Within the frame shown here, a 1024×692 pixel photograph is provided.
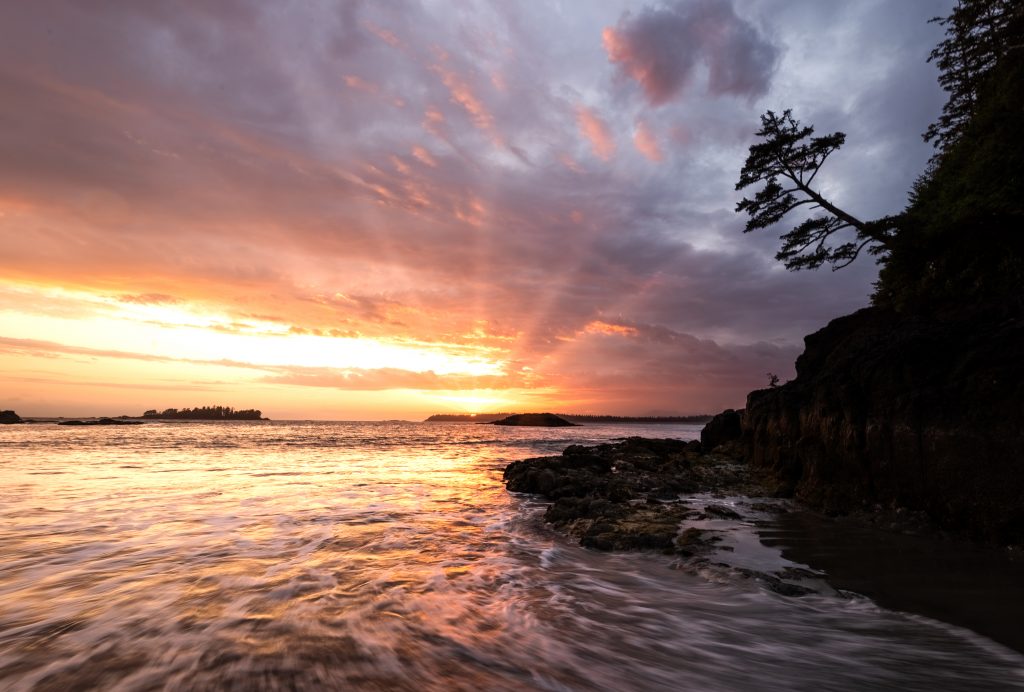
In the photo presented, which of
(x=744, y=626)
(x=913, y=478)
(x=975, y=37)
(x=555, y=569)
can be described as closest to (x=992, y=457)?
(x=913, y=478)

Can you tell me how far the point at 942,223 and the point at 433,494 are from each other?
18.3 meters

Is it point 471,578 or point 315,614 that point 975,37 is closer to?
point 471,578

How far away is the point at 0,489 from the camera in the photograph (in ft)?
45.1

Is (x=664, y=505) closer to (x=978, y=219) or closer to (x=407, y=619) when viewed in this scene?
(x=407, y=619)

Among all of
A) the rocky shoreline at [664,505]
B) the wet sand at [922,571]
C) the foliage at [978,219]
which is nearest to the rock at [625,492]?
the rocky shoreline at [664,505]

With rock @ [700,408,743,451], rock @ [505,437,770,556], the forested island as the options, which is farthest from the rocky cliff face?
rock @ [700,408,743,451]

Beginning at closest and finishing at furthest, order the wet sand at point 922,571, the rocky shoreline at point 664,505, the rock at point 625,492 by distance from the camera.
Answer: the wet sand at point 922,571 < the rocky shoreline at point 664,505 < the rock at point 625,492

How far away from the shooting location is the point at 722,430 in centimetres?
2855

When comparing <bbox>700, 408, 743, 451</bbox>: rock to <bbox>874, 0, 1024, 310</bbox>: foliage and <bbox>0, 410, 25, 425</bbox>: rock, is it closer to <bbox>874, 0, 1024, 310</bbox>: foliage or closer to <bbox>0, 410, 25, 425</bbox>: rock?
<bbox>874, 0, 1024, 310</bbox>: foliage

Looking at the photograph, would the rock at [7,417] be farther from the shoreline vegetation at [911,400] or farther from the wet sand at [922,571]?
the wet sand at [922,571]

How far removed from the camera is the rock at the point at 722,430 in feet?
92.0

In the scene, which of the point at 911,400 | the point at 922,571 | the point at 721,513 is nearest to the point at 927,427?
the point at 911,400

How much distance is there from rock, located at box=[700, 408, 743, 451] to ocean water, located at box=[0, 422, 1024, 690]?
21.5 metres

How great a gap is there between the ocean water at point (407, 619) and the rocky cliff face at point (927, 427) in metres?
4.07
